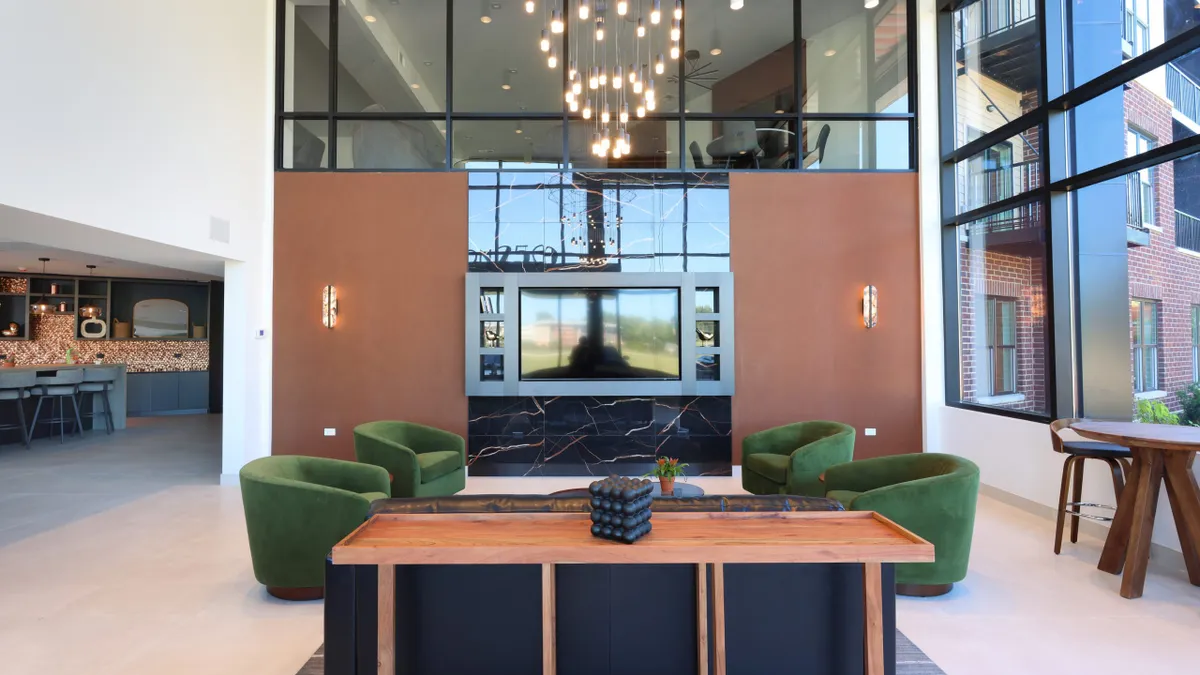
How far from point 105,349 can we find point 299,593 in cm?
1113

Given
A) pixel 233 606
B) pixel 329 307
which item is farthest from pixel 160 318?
pixel 233 606

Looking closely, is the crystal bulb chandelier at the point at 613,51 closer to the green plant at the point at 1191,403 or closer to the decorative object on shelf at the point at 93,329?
the green plant at the point at 1191,403

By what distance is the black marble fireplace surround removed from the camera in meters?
6.29

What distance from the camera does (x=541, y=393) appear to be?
626 cm

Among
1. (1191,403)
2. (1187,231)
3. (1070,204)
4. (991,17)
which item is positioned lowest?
(1191,403)

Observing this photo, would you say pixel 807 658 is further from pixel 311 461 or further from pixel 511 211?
pixel 511 211

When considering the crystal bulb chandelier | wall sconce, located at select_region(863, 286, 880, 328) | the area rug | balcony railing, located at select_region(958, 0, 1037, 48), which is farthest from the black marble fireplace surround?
balcony railing, located at select_region(958, 0, 1037, 48)

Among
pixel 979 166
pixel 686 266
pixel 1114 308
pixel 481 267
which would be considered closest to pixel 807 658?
pixel 1114 308

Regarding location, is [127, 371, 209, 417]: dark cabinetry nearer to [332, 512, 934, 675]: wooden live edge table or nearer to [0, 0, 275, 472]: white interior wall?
[0, 0, 275, 472]: white interior wall

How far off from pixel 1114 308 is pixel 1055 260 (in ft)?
→ 1.86

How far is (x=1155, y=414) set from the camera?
4227 millimetres

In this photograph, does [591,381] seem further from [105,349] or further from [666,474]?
[105,349]

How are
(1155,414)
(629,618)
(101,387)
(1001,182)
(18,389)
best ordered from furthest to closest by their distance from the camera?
(101,387), (18,389), (1001,182), (1155,414), (629,618)

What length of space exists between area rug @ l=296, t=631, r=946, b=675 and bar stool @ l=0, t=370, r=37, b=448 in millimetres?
8247
